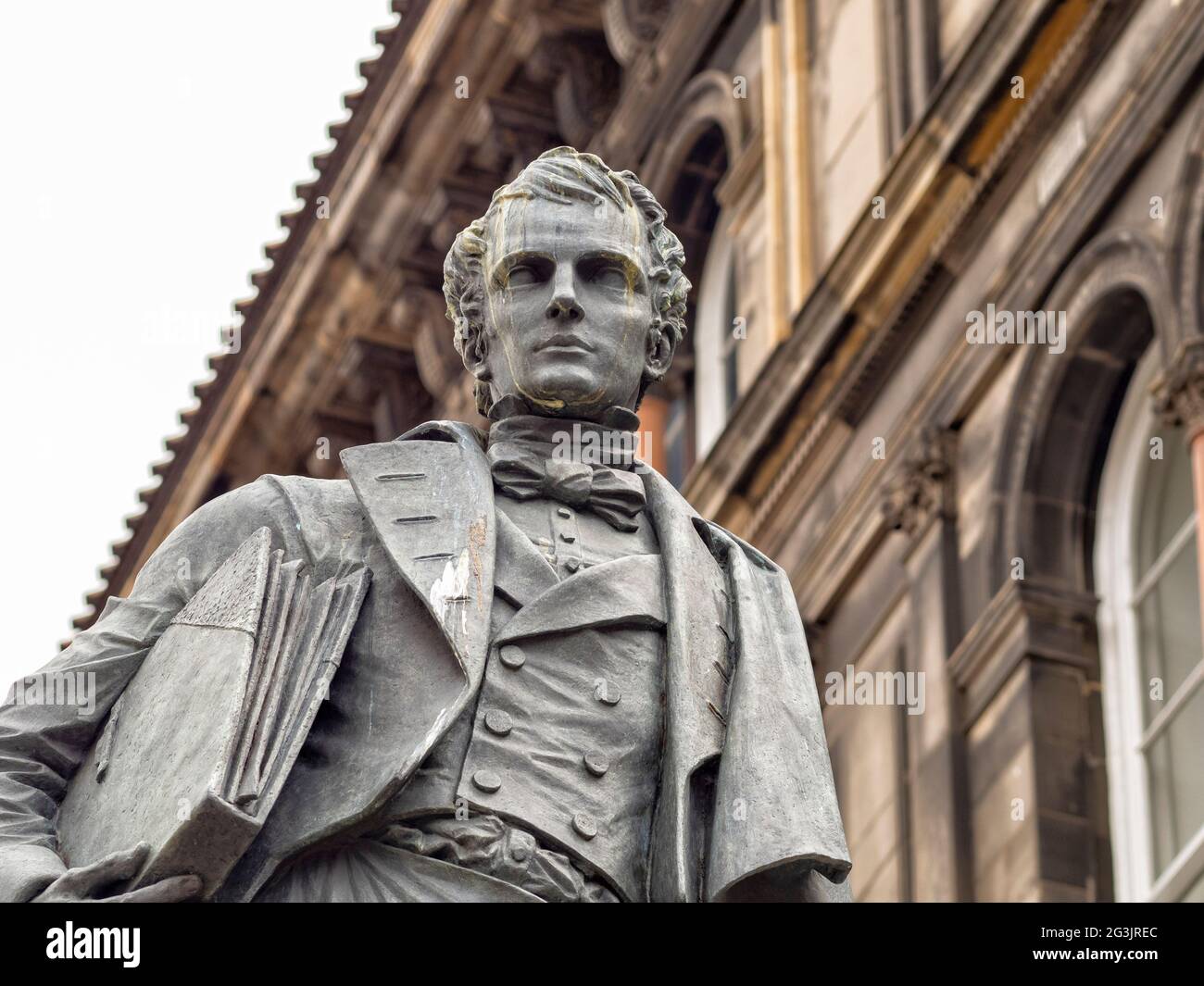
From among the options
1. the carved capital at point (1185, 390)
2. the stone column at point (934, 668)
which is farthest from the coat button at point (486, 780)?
the stone column at point (934, 668)

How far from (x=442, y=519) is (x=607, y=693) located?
1.34 ft

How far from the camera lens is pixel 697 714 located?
5.17 m

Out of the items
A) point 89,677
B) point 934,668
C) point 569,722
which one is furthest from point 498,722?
point 934,668

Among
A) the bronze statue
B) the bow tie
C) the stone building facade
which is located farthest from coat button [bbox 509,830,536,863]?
the stone building facade

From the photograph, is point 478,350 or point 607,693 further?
point 478,350

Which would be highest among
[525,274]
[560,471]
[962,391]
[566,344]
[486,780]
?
[962,391]

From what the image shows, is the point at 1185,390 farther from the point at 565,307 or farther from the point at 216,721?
the point at 216,721

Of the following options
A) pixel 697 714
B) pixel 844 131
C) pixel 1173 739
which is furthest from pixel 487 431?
pixel 844 131

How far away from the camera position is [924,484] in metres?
18.8

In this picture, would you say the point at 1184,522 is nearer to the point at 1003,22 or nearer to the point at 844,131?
the point at 1003,22

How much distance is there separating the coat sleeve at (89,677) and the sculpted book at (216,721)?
4 cm

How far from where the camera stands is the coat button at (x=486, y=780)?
5000 mm

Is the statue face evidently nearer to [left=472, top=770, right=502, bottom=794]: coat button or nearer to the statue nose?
the statue nose
